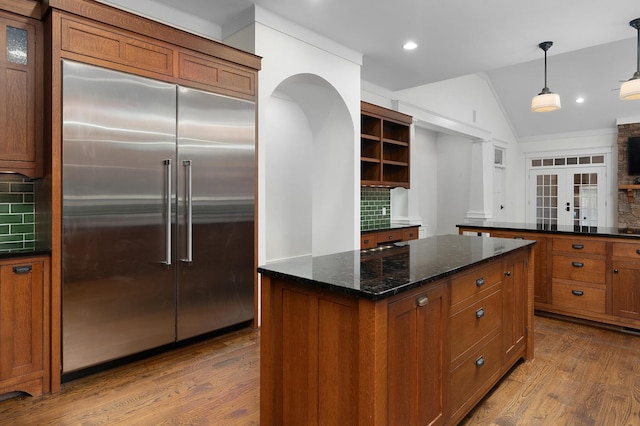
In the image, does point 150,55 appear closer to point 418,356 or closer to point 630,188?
point 418,356

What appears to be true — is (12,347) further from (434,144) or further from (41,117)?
(434,144)

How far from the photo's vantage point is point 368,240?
15.9 feet

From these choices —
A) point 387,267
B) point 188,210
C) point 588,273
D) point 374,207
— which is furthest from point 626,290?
point 188,210

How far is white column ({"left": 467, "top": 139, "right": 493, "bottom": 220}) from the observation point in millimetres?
7902

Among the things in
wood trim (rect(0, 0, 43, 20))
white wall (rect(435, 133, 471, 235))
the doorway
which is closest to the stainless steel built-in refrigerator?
wood trim (rect(0, 0, 43, 20))

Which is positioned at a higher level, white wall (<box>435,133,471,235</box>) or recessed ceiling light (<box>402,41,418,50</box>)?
recessed ceiling light (<box>402,41,418,50</box>)

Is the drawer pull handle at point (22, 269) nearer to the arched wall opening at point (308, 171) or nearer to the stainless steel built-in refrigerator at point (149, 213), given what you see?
the stainless steel built-in refrigerator at point (149, 213)

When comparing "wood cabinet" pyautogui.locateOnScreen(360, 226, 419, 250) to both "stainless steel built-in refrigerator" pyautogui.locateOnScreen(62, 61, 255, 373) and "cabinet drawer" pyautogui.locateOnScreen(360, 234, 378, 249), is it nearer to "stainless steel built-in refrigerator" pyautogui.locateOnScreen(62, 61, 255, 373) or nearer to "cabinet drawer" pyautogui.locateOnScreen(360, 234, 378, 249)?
"cabinet drawer" pyautogui.locateOnScreen(360, 234, 378, 249)

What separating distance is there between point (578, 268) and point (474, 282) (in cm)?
229

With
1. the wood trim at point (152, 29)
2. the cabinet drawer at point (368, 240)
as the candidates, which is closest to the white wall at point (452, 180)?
the cabinet drawer at point (368, 240)

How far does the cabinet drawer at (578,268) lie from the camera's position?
11.8 ft

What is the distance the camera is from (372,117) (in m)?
5.14

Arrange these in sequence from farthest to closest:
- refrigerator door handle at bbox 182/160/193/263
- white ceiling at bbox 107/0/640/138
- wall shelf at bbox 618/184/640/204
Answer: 1. wall shelf at bbox 618/184/640/204
2. white ceiling at bbox 107/0/640/138
3. refrigerator door handle at bbox 182/160/193/263

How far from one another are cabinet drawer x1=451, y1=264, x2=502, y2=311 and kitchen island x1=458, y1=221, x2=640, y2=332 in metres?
1.83
